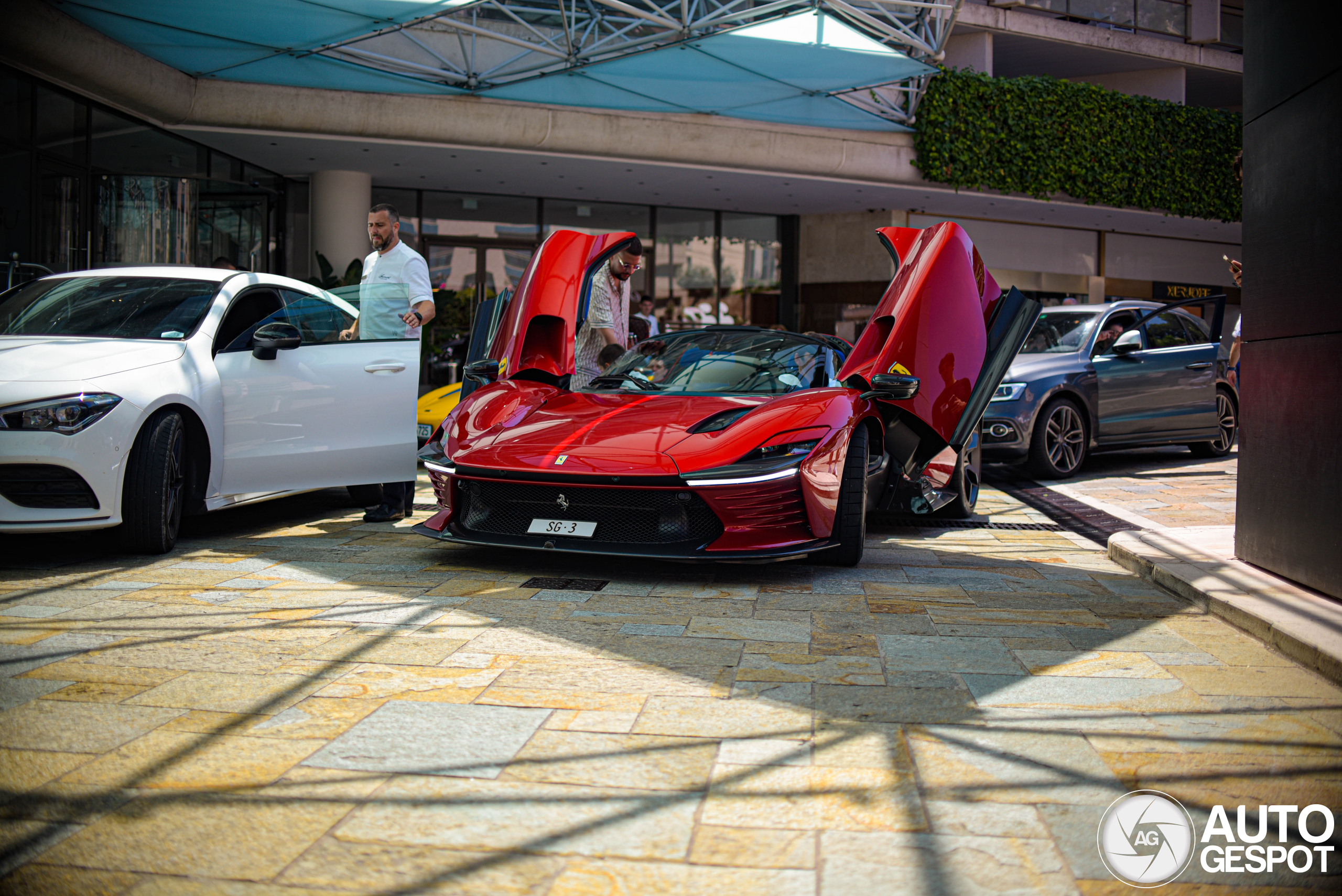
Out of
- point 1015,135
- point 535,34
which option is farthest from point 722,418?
point 1015,135

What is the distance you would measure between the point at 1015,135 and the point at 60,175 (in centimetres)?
1534

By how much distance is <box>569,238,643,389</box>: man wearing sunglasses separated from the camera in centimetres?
619

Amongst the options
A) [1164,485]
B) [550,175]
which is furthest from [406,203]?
[1164,485]

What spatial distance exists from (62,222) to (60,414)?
9290mm

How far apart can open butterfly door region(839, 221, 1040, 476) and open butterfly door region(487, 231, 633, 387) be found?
5.01 ft

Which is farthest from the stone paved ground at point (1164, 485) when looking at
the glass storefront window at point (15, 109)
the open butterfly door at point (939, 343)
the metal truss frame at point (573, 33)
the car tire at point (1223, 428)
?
the glass storefront window at point (15, 109)

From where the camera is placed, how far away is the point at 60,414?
4406 mm

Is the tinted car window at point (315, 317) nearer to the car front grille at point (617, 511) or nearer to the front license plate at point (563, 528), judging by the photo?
the car front grille at point (617, 511)

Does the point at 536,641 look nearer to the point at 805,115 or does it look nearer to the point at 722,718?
the point at 722,718

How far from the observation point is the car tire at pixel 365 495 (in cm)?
663

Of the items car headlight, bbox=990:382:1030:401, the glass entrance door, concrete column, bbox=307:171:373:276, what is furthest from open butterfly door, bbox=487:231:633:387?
concrete column, bbox=307:171:373:276

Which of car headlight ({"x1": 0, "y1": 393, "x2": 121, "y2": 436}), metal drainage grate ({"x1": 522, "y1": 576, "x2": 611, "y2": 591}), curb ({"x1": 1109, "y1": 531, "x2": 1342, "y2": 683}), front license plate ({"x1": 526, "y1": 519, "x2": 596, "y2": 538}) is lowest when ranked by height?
metal drainage grate ({"x1": 522, "y1": 576, "x2": 611, "y2": 591})

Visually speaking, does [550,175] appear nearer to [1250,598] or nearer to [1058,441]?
[1058,441]

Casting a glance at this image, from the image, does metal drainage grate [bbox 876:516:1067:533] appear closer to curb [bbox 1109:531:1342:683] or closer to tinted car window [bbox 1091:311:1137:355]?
curb [bbox 1109:531:1342:683]
